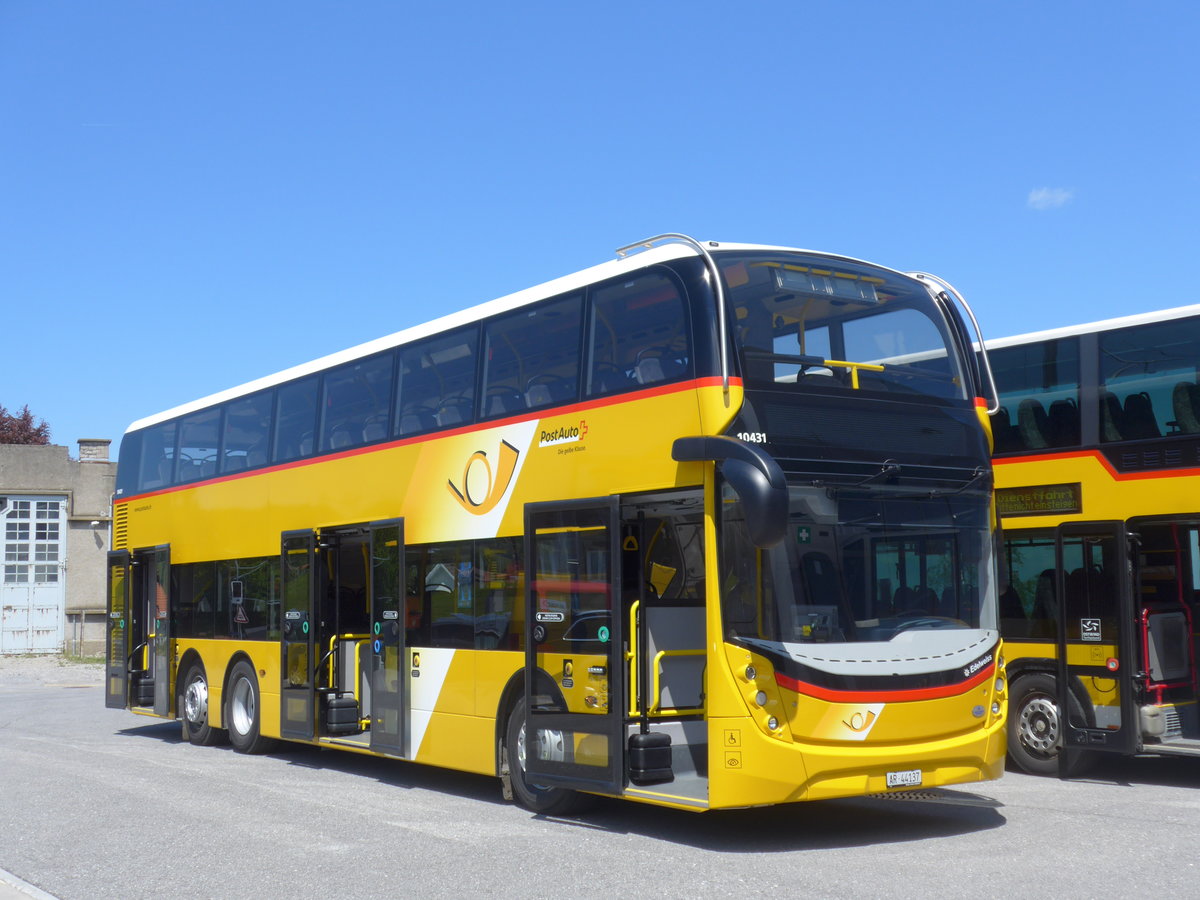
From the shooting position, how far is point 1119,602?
12.3 meters

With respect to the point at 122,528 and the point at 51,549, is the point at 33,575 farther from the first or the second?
the point at 122,528

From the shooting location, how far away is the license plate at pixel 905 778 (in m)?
9.05

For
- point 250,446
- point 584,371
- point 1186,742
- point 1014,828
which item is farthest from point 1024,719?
point 250,446

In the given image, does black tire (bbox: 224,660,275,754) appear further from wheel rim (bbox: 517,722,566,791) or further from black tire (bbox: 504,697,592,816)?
wheel rim (bbox: 517,722,566,791)

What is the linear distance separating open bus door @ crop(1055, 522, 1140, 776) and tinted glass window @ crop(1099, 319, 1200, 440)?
3.12 ft

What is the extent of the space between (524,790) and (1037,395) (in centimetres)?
632

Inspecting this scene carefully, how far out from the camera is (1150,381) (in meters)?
12.4

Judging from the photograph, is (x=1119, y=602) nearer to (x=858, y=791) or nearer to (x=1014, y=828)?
(x=1014, y=828)

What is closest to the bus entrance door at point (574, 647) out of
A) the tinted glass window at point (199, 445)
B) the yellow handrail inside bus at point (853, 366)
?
the yellow handrail inside bus at point (853, 366)

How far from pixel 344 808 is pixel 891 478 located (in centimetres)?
527

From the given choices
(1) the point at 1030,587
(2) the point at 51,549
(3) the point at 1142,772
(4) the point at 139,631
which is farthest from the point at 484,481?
(2) the point at 51,549

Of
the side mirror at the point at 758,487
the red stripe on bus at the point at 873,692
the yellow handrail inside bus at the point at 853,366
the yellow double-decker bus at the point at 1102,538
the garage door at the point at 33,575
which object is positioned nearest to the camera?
the side mirror at the point at 758,487

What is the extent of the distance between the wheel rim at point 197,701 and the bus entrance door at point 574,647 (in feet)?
25.9

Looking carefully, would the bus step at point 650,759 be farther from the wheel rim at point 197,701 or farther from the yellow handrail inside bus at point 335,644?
the wheel rim at point 197,701
